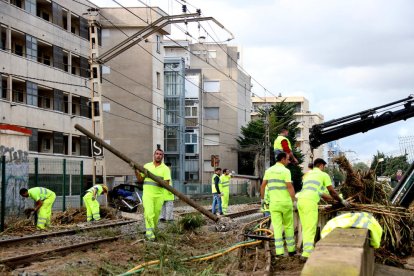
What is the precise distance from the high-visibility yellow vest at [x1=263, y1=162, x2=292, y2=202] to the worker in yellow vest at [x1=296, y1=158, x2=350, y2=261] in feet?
1.14

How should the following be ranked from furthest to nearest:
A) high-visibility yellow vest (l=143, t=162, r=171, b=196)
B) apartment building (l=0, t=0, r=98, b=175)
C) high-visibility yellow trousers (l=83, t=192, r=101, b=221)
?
apartment building (l=0, t=0, r=98, b=175) < high-visibility yellow trousers (l=83, t=192, r=101, b=221) < high-visibility yellow vest (l=143, t=162, r=171, b=196)

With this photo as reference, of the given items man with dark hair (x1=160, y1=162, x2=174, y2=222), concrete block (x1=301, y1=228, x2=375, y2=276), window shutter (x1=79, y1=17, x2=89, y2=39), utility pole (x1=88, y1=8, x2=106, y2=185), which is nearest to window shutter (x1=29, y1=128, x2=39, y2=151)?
utility pole (x1=88, y1=8, x2=106, y2=185)

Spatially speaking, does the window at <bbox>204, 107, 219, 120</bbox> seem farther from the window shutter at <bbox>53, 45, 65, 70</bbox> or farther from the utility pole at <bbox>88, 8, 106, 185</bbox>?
the utility pole at <bbox>88, 8, 106, 185</bbox>

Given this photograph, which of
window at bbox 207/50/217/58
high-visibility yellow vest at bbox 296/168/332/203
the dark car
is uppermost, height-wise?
window at bbox 207/50/217/58

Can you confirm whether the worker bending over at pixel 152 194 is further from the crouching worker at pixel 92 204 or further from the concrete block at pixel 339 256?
the crouching worker at pixel 92 204

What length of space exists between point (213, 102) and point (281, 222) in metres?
62.0

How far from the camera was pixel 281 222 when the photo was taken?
10.4 m

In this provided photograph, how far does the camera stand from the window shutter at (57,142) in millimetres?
38875

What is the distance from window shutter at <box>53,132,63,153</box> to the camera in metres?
38.9

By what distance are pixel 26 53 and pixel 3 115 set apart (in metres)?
4.77

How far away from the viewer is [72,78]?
41.1m

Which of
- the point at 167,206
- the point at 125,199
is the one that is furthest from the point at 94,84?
the point at 167,206

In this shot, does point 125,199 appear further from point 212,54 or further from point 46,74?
point 212,54

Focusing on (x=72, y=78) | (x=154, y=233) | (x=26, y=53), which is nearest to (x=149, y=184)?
(x=154, y=233)
